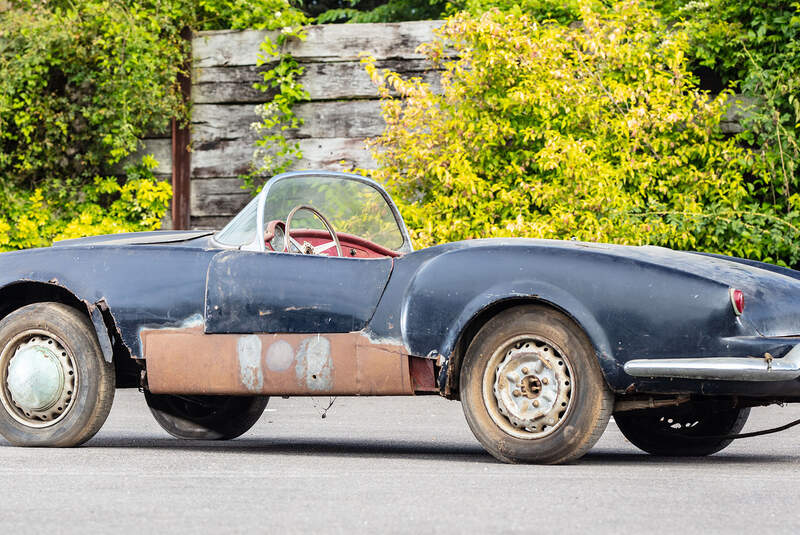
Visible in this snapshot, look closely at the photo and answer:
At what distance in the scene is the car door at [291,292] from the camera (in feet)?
21.4

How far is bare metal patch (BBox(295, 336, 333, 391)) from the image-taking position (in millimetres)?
6496

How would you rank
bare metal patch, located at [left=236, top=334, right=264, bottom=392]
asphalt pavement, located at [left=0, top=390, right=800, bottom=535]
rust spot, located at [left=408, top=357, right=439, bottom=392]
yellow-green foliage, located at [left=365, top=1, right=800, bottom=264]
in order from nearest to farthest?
asphalt pavement, located at [left=0, top=390, right=800, bottom=535] → rust spot, located at [left=408, top=357, right=439, bottom=392] → bare metal patch, located at [left=236, top=334, right=264, bottom=392] → yellow-green foliage, located at [left=365, top=1, right=800, bottom=264]

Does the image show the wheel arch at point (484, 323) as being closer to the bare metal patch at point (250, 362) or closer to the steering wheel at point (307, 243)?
the bare metal patch at point (250, 362)

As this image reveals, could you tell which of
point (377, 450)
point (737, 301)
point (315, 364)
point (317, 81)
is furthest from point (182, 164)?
point (737, 301)

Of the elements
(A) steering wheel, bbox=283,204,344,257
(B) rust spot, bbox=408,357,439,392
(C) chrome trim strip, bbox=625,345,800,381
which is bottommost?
(B) rust spot, bbox=408,357,439,392

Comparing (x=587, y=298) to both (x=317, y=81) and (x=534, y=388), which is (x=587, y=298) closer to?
(x=534, y=388)

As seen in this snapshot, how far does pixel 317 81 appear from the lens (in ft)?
44.5

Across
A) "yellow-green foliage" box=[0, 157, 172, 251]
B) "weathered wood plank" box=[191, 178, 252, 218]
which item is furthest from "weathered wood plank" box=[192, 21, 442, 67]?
"yellow-green foliage" box=[0, 157, 172, 251]

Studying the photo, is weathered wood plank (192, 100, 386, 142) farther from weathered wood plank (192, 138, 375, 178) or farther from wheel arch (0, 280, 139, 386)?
wheel arch (0, 280, 139, 386)

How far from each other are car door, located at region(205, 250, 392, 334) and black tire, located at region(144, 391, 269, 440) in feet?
4.37

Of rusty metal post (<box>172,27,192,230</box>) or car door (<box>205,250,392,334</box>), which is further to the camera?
rusty metal post (<box>172,27,192,230</box>)

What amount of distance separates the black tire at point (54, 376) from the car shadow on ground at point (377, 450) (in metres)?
0.23

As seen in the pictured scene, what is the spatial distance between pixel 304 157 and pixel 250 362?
279 inches

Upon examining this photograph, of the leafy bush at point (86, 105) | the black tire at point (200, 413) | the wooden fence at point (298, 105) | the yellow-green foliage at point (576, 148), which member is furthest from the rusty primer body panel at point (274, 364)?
the leafy bush at point (86, 105)
